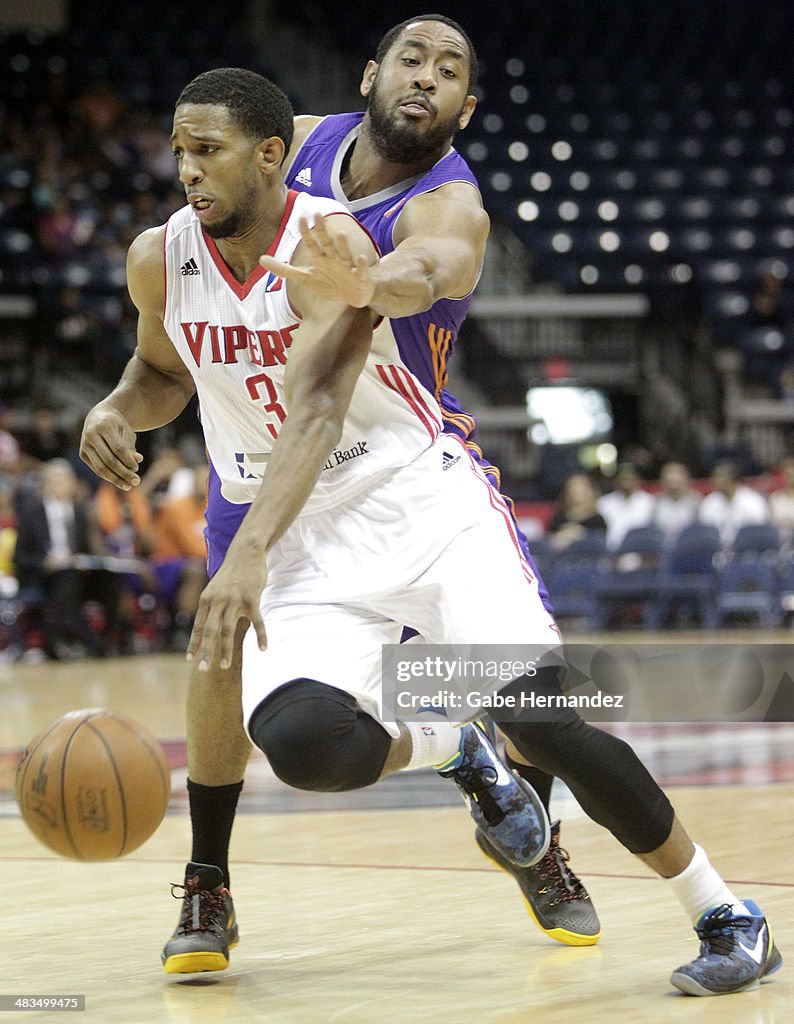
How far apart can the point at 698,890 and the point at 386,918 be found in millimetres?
1004

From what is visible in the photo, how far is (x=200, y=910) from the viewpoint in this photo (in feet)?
11.8

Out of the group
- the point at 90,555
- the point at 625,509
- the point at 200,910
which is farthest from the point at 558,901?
the point at 625,509

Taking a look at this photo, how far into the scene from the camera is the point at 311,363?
3221 mm

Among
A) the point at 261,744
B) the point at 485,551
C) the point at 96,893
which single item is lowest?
the point at 96,893

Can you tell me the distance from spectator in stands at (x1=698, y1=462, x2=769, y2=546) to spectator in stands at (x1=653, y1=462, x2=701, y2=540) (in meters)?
0.15

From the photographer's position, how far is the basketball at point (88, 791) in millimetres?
3232

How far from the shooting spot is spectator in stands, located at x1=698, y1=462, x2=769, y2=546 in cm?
1552

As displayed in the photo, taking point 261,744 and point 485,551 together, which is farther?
point 485,551

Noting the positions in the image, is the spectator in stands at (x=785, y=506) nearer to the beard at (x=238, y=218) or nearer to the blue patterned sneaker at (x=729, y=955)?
the blue patterned sneaker at (x=729, y=955)

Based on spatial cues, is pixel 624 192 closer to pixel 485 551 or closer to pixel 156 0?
pixel 156 0

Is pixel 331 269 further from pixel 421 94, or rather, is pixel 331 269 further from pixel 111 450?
pixel 421 94

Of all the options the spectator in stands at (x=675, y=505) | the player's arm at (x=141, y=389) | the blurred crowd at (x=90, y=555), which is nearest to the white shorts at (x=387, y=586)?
the player's arm at (x=141, y=389)

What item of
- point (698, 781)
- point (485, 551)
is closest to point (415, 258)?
point (485, 551)

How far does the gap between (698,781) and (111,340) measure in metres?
11.2
